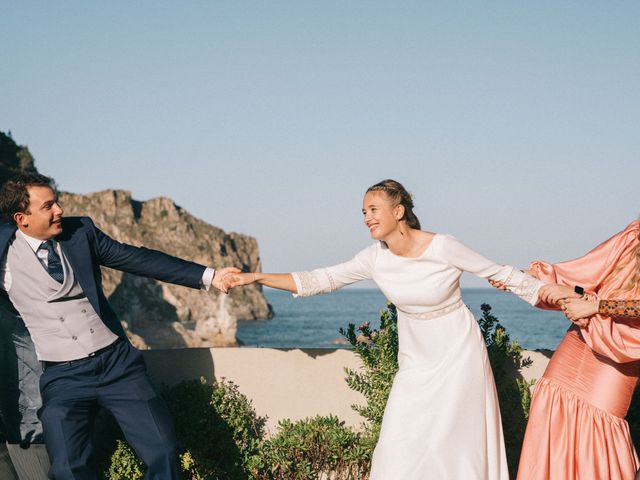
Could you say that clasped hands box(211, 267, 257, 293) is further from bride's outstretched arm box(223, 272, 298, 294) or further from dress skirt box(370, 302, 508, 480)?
dress skirt box(370, 302, 508, 480)

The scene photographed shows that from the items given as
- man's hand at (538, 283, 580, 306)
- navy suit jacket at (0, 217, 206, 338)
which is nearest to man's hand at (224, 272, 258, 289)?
navy suit jacket at (0, 217, 206, 338)

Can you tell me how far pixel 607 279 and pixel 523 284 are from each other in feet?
1.58

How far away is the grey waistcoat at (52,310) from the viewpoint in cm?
446

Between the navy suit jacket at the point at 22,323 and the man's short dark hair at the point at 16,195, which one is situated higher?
the man's short dark hair at the point at 16,195

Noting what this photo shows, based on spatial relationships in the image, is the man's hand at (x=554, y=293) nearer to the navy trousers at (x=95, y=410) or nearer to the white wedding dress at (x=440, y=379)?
the white wedding dress at (x=440, y=379)

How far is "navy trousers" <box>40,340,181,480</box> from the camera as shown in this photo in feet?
14.0

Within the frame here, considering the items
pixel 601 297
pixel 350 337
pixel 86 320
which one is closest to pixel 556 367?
pixel 601 297

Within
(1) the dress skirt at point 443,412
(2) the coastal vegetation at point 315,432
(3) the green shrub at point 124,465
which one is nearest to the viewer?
(1) the dress skirt at point 443,412

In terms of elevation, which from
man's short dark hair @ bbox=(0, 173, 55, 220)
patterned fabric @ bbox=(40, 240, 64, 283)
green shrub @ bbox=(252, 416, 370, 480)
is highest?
man's short dark hair @ bbox=(0, 173, 55, 220)

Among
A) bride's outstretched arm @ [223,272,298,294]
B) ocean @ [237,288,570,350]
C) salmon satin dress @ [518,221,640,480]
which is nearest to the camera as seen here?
salmon satin dress @ [518,221,640,480]

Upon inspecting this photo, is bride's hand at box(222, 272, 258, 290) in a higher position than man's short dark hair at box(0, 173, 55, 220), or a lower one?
lower

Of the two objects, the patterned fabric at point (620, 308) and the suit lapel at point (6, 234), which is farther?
the suit lapel at point (6, 234)

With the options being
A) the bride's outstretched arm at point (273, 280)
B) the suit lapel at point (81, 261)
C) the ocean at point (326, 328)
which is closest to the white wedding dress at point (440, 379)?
the bride's outstretched arm at point (273, 280)

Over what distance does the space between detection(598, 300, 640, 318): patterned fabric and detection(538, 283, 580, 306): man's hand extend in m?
0.21
